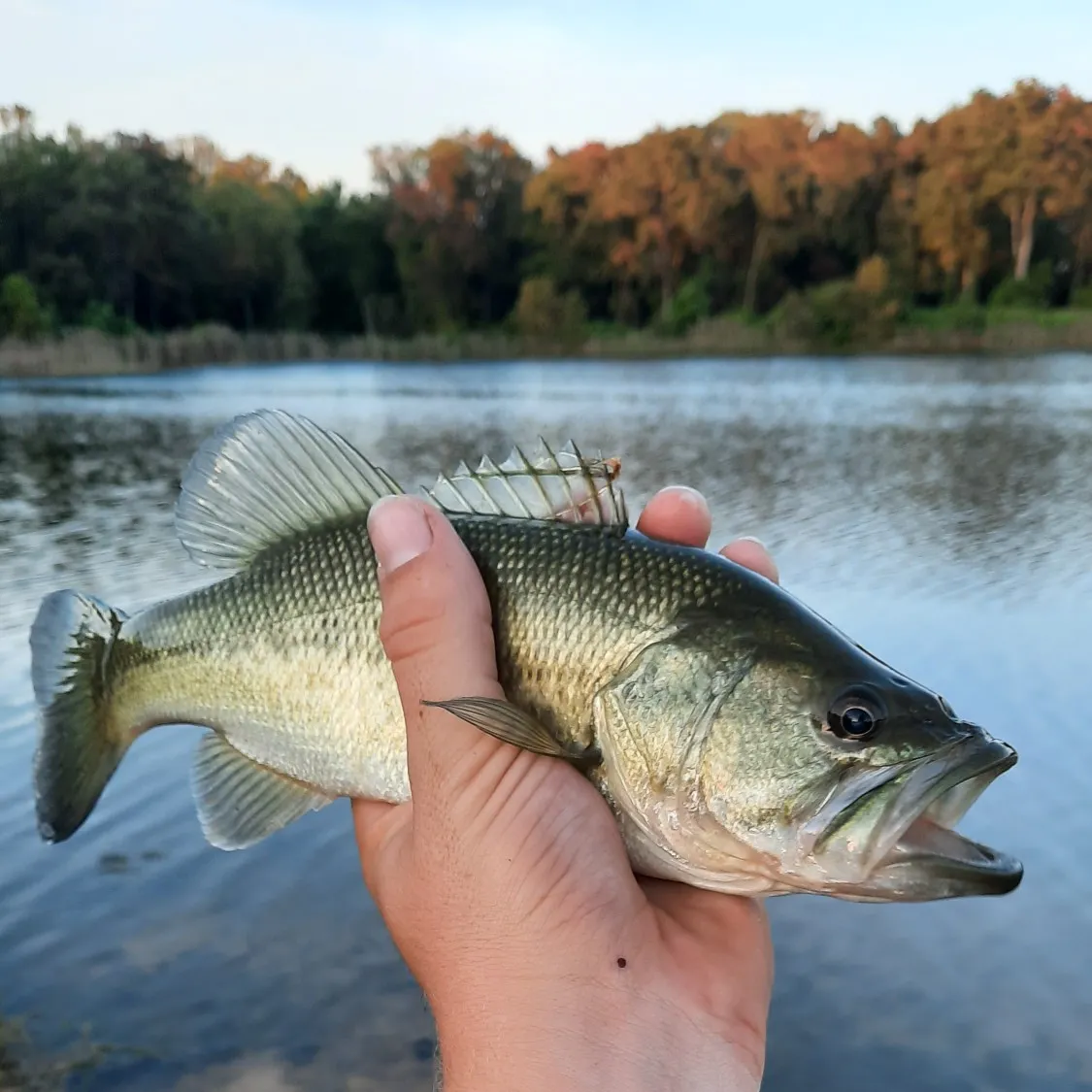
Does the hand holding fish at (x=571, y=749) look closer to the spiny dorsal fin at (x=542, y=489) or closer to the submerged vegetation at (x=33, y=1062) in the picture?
the spiny dorsal fin at (x=542, y=489)

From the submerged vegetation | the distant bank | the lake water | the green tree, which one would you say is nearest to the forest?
the distant bank

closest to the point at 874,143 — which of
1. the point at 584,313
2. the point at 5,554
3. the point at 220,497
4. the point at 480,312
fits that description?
the point at 584,313

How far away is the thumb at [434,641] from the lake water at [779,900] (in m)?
2.74

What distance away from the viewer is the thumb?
2.31 m

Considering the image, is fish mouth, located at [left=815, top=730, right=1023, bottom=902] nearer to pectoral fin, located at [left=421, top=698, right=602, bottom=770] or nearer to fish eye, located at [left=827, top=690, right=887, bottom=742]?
fish eye, located at [left=827, top=690, right=887, bottom=742]

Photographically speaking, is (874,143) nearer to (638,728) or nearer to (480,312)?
(480,312)

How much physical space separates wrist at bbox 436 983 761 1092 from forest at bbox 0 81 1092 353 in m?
68.2

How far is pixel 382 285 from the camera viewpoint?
88.0 meters

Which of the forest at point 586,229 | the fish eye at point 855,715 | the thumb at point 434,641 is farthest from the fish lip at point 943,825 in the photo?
the forest at point 586,229

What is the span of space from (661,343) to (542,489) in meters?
67.2

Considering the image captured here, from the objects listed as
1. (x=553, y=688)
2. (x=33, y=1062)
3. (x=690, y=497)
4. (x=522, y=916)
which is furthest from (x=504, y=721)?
(x=33, y=1062)

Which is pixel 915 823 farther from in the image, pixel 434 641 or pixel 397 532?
pixel 397 532

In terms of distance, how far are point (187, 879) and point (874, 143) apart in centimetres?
8644

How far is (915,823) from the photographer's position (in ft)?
6.81
